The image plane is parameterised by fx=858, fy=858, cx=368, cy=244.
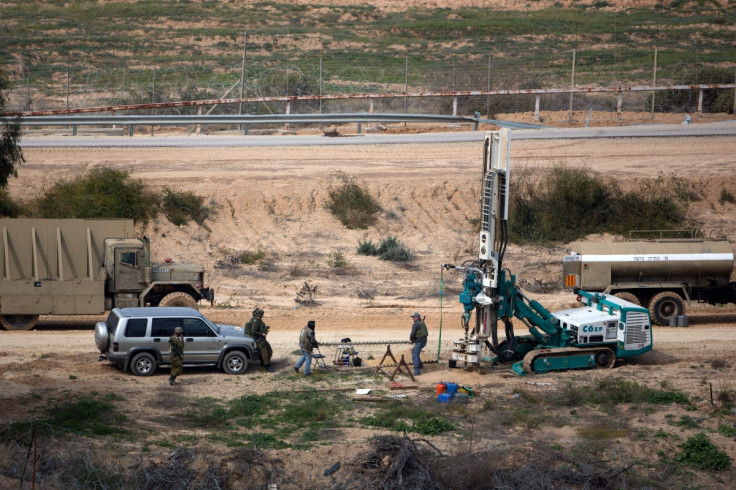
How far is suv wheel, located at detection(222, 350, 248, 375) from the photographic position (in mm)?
19297

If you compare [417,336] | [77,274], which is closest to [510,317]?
[417,336]

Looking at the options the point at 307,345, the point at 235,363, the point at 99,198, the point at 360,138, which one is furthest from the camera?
the point at 360,138

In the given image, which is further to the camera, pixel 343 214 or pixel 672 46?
pixel 672 46

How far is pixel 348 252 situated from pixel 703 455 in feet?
59.2

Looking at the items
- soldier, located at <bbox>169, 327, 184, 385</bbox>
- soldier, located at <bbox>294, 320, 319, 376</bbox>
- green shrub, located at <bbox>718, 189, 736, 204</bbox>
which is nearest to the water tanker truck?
soldier, located at <bbox>294, 320, 319, 376</bbox>

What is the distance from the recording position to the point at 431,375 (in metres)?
19.6

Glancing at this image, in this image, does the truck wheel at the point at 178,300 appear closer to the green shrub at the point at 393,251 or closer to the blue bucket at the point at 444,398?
the blue bucket at the point at 444,398

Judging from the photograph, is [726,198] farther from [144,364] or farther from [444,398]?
[144,364]

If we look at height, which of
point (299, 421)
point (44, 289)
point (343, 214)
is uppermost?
point (343, 214)

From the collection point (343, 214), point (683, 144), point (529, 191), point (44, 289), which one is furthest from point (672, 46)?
point (44, 289)

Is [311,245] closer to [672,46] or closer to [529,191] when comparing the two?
[529,191]

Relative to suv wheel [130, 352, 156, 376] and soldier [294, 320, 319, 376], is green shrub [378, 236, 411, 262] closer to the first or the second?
soldier [294, 320, 319, 376]

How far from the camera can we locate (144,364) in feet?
61.7

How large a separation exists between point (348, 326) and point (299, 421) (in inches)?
312
